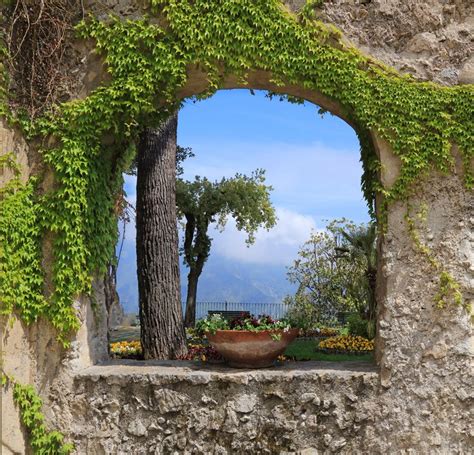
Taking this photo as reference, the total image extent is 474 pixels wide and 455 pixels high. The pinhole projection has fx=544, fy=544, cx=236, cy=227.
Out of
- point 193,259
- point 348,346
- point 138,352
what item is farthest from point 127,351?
point 193,259

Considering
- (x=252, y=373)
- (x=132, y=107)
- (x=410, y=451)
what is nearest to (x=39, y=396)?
(x=252, y=373)

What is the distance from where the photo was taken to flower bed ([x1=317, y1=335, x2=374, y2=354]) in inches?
386

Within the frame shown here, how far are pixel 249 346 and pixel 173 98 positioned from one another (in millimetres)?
2042

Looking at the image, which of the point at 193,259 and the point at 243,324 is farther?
the point at 193,259

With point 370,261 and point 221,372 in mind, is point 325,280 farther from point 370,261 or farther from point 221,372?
point 221,372

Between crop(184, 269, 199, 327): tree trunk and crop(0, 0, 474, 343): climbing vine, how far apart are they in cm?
1138

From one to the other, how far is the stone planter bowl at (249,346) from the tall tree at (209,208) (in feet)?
38.7

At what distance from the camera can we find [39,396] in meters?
4.22

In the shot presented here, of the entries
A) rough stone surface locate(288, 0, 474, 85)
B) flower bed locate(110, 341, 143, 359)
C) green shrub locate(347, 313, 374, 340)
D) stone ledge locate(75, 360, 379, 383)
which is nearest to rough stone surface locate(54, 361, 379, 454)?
stone ledge locate(75, 360, 379, 383)

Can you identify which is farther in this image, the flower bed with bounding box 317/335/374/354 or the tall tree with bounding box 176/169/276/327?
the tall tree with bounding box 176/169/276/327

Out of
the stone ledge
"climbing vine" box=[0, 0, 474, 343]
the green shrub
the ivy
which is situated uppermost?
"climbing vine" box=[0, 0, 474, 343]

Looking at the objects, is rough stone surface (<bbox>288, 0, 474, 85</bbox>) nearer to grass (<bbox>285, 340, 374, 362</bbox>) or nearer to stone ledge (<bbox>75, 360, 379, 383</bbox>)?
stone ledge (<bbox>75, 360, 379, 383</bbox>)

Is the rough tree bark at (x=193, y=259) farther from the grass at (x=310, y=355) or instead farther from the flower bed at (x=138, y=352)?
the flower bed at (x=138, y=352)

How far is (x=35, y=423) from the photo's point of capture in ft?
13.7
